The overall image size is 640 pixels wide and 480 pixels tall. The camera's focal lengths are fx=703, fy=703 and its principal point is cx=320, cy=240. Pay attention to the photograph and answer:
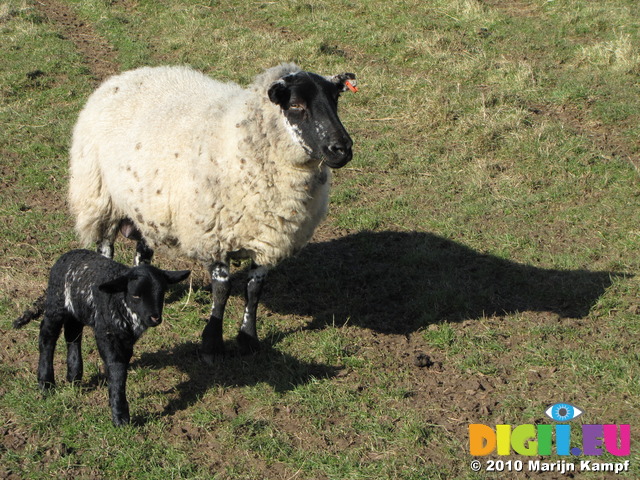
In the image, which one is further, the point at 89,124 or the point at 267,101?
the point at 89,124

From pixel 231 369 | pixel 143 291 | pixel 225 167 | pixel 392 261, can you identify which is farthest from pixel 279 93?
pixel 392 261

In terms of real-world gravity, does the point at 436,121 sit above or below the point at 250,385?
above

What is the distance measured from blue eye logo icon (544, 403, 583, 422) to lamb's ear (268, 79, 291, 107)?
10.1 feet

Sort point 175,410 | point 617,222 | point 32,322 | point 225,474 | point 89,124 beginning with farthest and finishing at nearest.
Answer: point 617,222 → point 89,124 → point 32,322 → point 175,410 → point 225,474

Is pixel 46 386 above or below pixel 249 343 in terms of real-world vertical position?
above

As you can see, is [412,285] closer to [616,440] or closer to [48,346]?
[616,440]

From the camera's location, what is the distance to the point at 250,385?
557 cm

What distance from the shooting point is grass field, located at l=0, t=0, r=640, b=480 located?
4.99 metres

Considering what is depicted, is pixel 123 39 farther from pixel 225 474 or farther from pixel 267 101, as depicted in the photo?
pixel 225 474

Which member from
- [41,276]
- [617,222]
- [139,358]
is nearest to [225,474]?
[139,358]

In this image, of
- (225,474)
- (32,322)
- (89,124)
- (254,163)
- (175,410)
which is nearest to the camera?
(225,474)

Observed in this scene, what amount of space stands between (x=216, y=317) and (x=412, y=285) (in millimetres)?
2190

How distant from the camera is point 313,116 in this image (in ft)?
17.9

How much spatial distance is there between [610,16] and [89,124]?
33.5 ft
